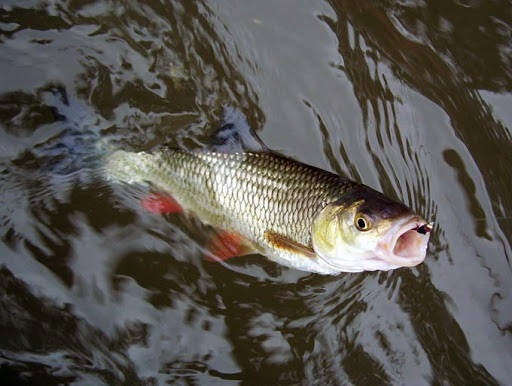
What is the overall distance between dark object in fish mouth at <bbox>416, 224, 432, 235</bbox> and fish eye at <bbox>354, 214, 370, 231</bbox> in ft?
0.79

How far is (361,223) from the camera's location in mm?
2701

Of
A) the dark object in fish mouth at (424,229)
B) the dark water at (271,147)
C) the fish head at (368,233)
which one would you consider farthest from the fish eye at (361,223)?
the dark water at (271,147)

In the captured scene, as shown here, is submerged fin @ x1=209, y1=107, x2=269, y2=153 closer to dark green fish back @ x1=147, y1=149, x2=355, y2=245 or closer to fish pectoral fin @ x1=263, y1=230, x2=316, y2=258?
dark green fish back @ x1=147, y1=149, x2=355, y2=245

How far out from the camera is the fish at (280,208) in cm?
265

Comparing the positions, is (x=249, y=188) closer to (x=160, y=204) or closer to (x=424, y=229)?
(x=160, y=204)

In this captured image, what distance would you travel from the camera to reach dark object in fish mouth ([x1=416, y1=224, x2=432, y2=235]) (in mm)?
2535

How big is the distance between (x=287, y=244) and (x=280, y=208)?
0.21 metres

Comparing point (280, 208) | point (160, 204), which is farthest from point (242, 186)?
point (160, 204)

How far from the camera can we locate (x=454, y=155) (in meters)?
3.90

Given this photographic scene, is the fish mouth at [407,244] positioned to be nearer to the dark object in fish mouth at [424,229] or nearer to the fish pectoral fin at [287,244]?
the dark object in fish mouth at [424,229]

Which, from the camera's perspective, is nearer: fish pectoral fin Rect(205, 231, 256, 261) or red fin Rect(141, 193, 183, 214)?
fish pectoral fin Rect(205, 231, 256, 261)

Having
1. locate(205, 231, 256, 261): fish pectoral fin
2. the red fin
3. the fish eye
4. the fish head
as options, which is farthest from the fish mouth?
the red fin

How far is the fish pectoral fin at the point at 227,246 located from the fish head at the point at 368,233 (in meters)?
0.49

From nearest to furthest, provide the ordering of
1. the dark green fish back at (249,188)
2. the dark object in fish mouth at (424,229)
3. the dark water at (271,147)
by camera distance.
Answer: the dark object in fish mouth at (424,229) → the dark green fish back at (249,188) → the dark water at (271,147)
